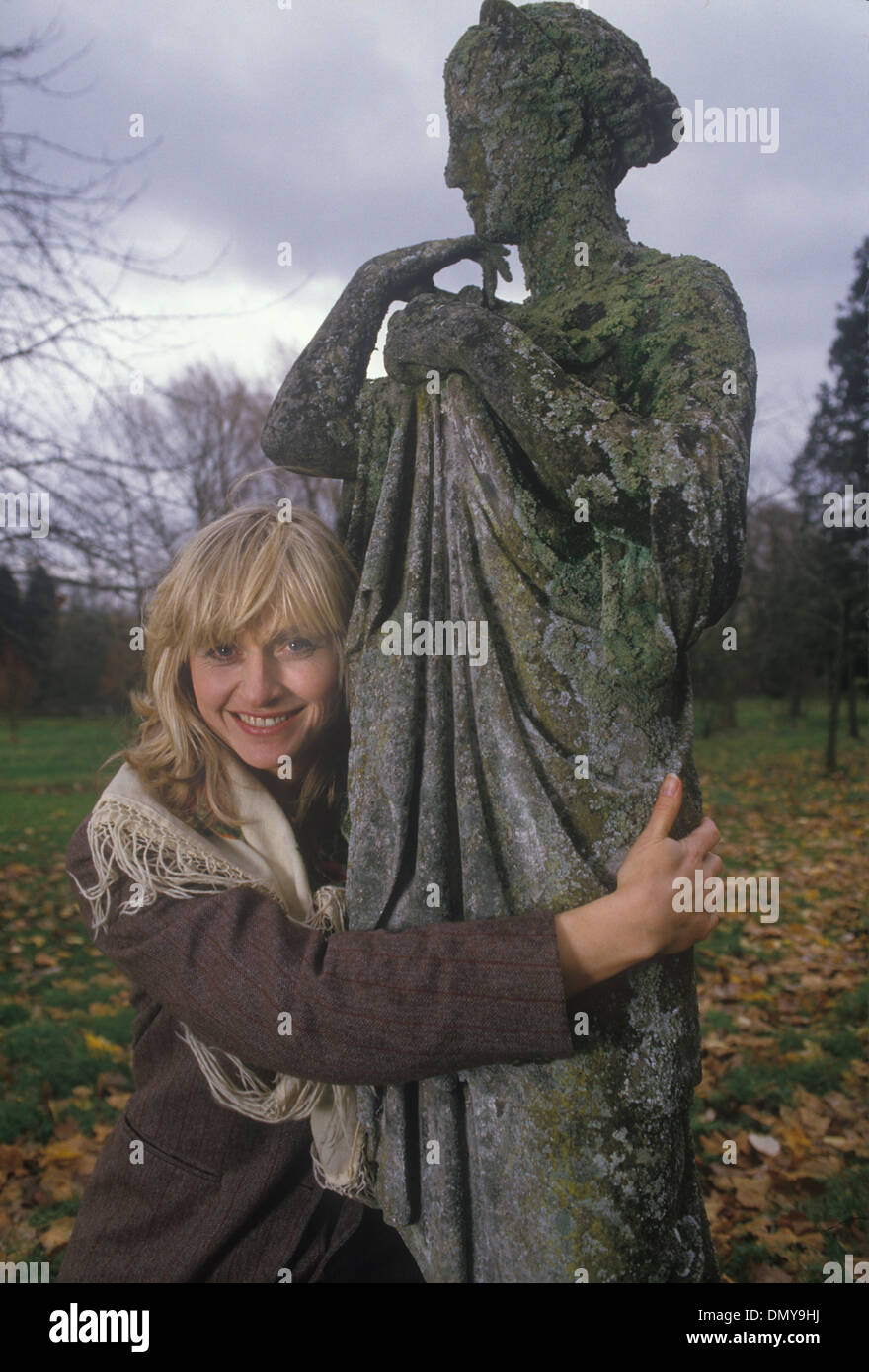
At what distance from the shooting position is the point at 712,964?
249 inches

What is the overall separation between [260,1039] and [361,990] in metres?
0.20

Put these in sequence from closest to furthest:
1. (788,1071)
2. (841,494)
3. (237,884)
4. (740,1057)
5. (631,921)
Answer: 1. (631,921)
2. (237,884)
3. (788,1071)
4. (740,1057)
5. (841,494)

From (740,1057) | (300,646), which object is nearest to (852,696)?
(740,1057)

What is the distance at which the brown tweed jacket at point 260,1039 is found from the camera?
1.48m

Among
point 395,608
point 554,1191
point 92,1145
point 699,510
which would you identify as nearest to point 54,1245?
point 92,1145

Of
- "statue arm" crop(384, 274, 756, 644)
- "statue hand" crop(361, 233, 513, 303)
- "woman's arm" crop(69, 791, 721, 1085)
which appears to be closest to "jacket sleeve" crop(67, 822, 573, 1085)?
"woman's arm" crop(69, 791, 721, 1085)

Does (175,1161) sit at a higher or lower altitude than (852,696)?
lower

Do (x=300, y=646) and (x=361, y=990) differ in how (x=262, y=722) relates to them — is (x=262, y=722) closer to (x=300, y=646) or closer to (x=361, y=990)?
(x=300, y=646)

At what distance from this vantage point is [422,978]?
4.91ft

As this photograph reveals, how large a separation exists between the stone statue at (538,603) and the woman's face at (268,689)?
0.54ft

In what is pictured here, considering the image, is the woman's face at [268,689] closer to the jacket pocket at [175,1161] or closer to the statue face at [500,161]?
the jacket pocket at [175,1161]

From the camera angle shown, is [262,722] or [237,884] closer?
[237,884]

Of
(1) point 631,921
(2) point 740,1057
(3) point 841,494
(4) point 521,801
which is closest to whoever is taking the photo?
(1) point 631,921

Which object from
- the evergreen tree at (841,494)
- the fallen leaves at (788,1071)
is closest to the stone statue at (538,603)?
the fallen leaves at (788,1071)
